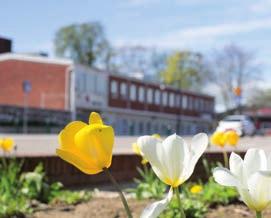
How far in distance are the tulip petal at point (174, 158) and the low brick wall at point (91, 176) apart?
5440 mm

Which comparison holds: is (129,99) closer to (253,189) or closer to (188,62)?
(188,62)

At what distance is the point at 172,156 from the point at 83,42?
7215 centimetres

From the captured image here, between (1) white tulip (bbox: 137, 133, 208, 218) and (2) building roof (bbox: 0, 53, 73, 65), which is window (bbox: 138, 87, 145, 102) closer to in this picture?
(2) building roof (bbox: 0, 53, 73, 65)

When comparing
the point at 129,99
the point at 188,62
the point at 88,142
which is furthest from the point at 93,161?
the point at 188,62

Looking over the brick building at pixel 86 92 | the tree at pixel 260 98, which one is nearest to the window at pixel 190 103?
the brick building at pixel 86 92

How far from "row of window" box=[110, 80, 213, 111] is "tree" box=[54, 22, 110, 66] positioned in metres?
10.3

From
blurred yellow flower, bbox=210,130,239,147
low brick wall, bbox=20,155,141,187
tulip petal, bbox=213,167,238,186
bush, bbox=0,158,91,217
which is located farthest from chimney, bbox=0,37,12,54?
tulip petal, bbox=213,167,238,186

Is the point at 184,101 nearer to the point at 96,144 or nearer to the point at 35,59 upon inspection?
the point at 35,59

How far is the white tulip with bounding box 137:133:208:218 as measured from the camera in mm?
1465

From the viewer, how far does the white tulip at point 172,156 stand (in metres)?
1.46

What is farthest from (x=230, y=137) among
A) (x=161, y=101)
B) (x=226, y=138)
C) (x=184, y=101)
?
(x=184, y=101)

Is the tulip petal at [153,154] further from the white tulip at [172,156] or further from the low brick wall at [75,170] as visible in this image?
the low brick wall at [75,170]

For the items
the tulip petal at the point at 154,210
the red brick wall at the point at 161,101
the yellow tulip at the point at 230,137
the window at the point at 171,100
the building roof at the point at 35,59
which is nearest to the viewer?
the tulip petal at the point at 154,210

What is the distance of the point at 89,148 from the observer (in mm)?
1435
